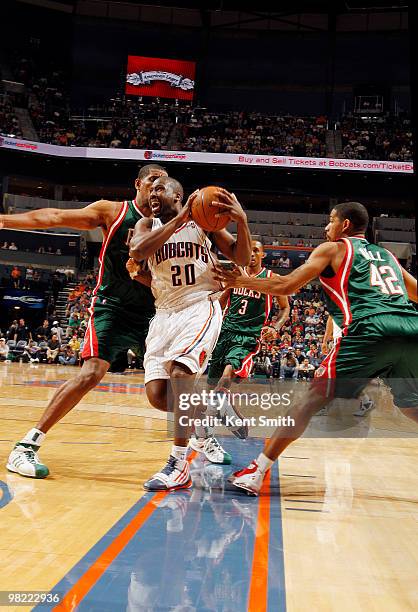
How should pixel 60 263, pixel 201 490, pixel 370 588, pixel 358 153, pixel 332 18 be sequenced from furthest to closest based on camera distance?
pixel 332 18 < pixel 358 153 < pixel 60 263 < pixel 201 490 < pixel 370 588

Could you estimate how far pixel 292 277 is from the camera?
387cm

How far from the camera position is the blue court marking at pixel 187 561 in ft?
7.21

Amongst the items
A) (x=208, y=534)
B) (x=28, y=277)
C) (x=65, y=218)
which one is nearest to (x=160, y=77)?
(x=28, y=277)

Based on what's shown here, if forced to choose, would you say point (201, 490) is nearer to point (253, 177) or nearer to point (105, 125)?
point (253, 177)

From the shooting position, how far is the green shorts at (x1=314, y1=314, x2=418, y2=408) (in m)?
3.72

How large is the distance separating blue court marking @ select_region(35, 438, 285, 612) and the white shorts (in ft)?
2.71

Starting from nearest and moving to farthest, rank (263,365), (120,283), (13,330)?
1. (120,283)
2. (263,365)
3. (13,330)

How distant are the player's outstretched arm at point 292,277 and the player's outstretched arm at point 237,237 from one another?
199 millimetres

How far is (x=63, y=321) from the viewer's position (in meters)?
23.5

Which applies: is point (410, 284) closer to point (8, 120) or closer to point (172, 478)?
point (172, 478)

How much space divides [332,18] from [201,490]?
104ft

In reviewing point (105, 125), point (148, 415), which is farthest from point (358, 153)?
point (148, 415)

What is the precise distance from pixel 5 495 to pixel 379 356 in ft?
7.50

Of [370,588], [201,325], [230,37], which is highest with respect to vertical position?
[230,37]
